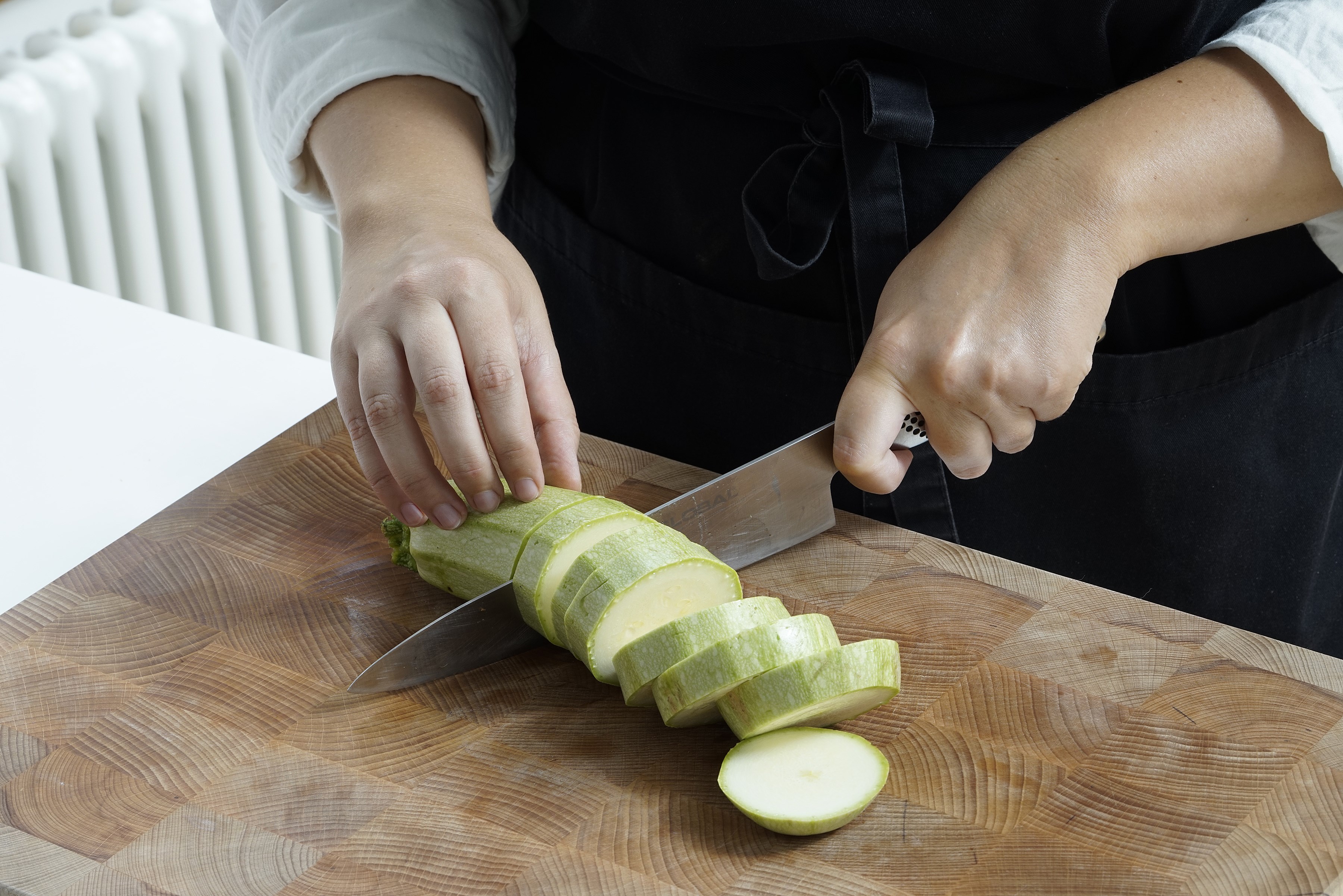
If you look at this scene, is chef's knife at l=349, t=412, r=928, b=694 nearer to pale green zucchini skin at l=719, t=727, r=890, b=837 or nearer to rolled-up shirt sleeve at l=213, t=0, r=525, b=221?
pale green zucchini skin at l=719, t=727, r=890, b=837

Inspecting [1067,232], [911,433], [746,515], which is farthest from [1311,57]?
[746,515]

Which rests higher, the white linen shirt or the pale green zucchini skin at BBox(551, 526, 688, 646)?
the white linen shirt

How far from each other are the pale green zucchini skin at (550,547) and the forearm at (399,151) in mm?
385

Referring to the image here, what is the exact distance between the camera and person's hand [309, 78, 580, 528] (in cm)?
138

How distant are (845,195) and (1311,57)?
484 mm

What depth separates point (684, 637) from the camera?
4.10ft

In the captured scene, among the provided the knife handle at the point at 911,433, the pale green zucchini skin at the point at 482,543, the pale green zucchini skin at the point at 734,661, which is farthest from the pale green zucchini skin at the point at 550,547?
the knife handle at the point at 911,433

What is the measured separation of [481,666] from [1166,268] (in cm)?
89

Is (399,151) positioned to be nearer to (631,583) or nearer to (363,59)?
(363,59)

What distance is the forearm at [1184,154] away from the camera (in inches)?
52.7

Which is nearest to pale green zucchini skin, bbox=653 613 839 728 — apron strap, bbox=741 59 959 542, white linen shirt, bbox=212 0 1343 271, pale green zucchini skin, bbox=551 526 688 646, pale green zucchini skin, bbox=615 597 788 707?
pale green zucchini skin, bbox=615 597 788 707

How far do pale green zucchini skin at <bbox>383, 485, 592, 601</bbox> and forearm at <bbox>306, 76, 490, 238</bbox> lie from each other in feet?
1.13

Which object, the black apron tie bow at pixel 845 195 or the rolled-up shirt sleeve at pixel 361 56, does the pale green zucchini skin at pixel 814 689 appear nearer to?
the black apron tie bow at pixel 845 195

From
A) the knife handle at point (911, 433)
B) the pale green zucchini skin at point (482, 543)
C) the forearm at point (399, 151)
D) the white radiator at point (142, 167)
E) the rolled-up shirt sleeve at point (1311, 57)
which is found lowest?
the white radiator at point (142, 167)
